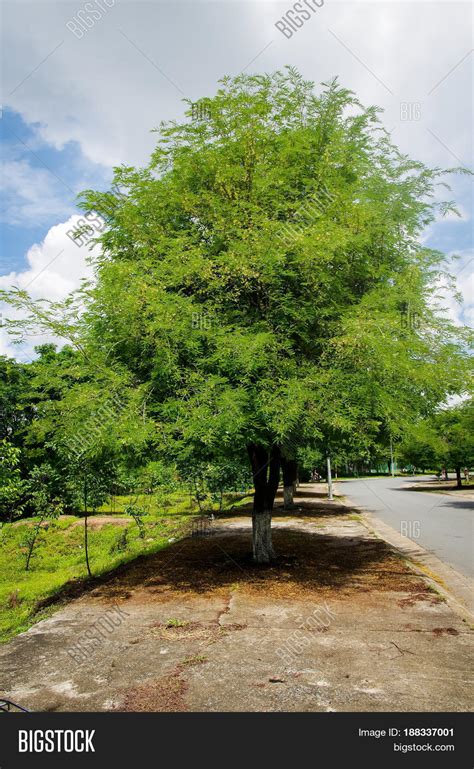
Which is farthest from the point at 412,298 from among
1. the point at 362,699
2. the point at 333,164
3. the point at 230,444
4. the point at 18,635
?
the point at 18,635

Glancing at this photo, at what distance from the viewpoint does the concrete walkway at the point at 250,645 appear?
4855 millimetres

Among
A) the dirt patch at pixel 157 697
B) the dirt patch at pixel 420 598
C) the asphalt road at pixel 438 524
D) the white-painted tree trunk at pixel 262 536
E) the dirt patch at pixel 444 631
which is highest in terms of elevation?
the white-painted tree trunk at pixel 262 536

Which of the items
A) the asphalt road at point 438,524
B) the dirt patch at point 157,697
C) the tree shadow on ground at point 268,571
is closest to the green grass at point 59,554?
the tree shadow on ground at point 268,571

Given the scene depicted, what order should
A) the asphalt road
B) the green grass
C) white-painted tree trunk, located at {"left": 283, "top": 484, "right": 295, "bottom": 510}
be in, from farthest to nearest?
1. white-painted tree trunk, located at {"left": 283, "top": 484, "right": 295, "bottom": 510}
2. the asphalt road
3. the green grass

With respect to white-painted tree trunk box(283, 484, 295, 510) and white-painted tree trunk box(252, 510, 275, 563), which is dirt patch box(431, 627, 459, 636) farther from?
white-painted tree trunk box(283, 484, 295, 510)

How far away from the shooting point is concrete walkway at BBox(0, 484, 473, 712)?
4.86 meters

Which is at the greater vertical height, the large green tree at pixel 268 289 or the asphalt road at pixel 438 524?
the large green tree at pixel 268 289

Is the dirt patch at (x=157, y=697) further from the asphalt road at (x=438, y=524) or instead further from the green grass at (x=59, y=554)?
the asphalt road at (x=438, y=524)

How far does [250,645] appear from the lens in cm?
636

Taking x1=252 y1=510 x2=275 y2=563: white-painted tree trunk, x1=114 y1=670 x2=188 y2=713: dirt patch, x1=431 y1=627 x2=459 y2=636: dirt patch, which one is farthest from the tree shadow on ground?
x1=114 y1=670 x2=188 y2=713: dirt patch

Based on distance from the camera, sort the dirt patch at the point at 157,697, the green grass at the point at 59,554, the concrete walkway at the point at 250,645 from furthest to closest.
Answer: the green grass at the point at 59,554 < the concrete walkway at the point at 250,645 < the dirt patch at the point at 157,697

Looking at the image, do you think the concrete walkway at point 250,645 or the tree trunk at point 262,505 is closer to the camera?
the concrete walkway at point 250,645

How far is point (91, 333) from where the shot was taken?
10.2 metres

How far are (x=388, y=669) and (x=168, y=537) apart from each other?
41.7 feet
